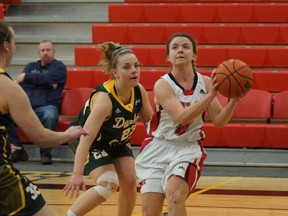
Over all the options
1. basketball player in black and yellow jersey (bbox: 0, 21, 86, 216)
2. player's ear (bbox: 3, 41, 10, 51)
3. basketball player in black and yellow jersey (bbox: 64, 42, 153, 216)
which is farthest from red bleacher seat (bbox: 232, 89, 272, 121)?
player's ear (bbox: 3, 41, 10, 51)

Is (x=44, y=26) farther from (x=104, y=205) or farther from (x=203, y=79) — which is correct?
(x=203, y=79)

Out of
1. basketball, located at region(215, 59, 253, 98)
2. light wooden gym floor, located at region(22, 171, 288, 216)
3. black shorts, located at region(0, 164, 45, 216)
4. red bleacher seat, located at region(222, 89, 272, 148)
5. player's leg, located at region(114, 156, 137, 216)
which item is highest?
basketball, located at region(215, 59, 253, 98)

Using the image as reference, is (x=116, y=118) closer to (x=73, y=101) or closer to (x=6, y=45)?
(x=6, y=45)

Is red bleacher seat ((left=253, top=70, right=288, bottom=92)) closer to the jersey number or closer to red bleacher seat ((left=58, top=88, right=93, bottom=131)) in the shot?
red bleacher seat ((left=58, top=88, right=93, bottom=131))

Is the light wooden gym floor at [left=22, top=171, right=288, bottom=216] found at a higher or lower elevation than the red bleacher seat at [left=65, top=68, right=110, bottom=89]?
lower

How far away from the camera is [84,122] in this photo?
514 cm

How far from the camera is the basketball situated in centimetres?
428

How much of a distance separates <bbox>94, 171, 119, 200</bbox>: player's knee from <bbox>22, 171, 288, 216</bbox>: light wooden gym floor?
3.64 feet

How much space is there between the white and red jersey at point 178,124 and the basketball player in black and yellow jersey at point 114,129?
0.31m

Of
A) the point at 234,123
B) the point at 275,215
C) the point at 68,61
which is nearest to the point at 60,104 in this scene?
the point at 68,61

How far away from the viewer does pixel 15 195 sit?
357 centimetres

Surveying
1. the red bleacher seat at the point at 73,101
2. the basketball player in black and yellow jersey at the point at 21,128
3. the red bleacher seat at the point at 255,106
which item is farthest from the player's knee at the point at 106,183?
the red bleacher seat at the point at 73,101

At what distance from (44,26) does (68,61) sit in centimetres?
117

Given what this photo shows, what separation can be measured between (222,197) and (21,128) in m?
3.46
